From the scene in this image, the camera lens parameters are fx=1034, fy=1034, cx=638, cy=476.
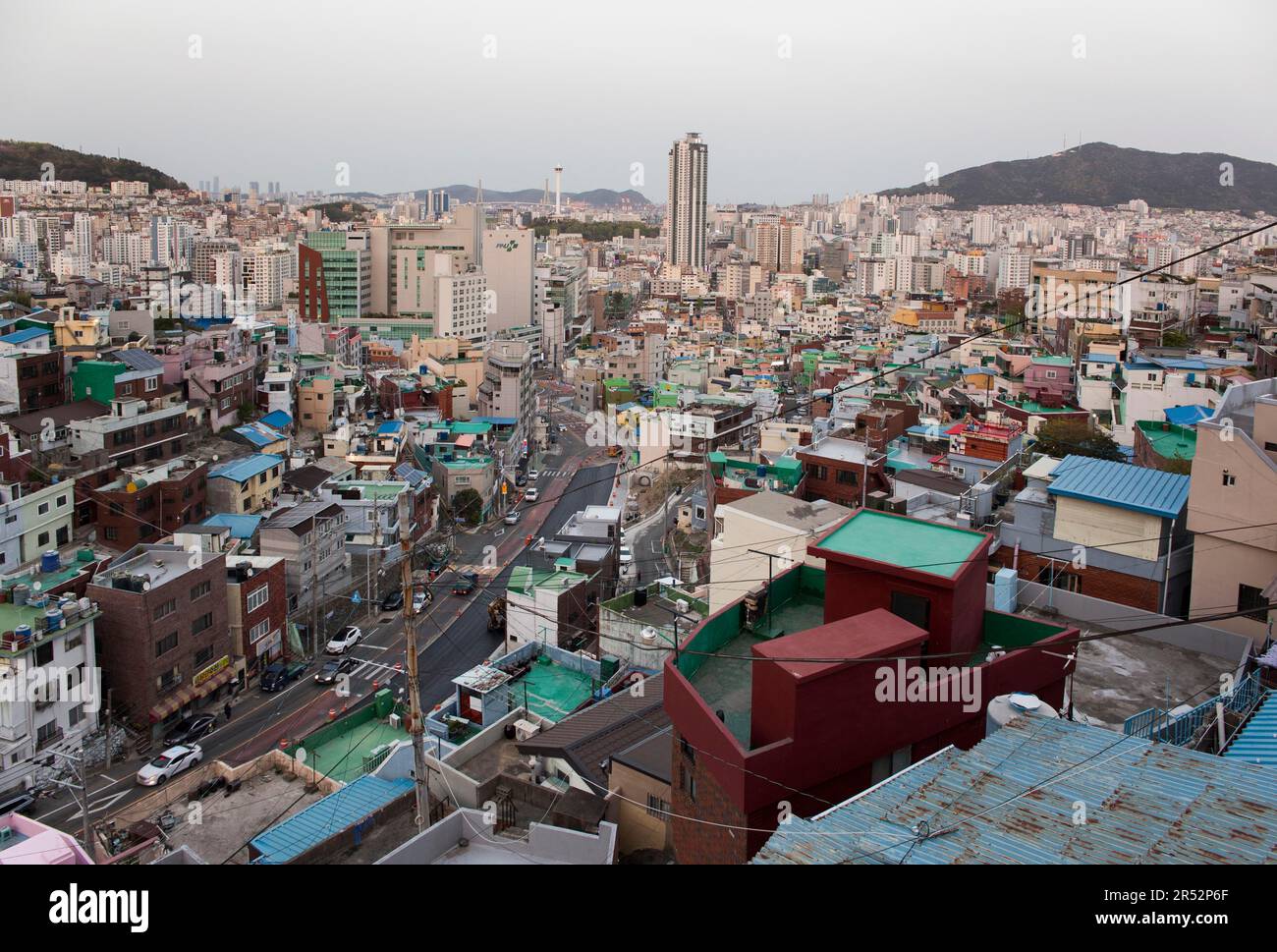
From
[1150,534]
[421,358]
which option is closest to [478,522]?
→ [421,358]

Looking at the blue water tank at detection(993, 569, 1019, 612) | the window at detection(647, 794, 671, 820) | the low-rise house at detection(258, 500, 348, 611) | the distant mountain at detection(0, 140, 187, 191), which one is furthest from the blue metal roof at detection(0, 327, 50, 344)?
the distant mountain at detection(0, 140, 187, 191)

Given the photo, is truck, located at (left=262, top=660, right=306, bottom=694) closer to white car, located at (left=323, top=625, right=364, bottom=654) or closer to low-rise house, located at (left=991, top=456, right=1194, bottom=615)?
white car, located at (left=323, top=625, right=364, bottom=654)

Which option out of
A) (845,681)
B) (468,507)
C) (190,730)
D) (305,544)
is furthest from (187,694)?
(845,681)

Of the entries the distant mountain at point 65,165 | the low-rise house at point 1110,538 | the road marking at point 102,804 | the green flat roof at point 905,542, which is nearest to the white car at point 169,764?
the road marking at point 102,804

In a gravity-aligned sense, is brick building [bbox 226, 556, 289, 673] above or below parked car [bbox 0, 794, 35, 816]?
above

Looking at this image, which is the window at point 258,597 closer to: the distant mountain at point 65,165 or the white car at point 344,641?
the white car at point 344,641

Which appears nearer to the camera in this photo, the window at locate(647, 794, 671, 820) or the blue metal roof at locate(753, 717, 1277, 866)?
the blue metal roof at locate(753, 717, 1277, 866)
